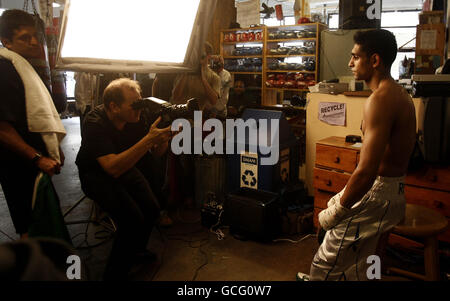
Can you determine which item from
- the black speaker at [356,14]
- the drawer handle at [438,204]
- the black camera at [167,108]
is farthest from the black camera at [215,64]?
the drawer handle at [438,204]

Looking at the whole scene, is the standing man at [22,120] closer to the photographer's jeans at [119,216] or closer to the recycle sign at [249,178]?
the photographer's jeans at [119,216]

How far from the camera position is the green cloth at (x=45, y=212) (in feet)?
5.41

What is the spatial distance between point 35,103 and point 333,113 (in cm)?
242

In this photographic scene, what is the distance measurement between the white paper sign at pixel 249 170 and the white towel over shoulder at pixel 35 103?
176cm

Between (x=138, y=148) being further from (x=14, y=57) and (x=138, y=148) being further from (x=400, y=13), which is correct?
(x=400, y=13)

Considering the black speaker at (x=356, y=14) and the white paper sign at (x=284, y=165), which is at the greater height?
the black speaker at (x=356, y=14)

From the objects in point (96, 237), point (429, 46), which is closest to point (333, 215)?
point (96, 237)

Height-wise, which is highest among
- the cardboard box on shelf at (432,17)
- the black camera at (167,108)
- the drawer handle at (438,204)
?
the cardboard box on shelf at (432,17)

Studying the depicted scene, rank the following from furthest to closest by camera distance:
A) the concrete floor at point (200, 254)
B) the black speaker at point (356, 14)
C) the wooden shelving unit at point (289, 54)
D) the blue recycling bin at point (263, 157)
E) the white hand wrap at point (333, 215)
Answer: the wooden shelving unit at point (289, 54) < the black speaker at point (356, 14) < the blue recycling bin at point (263, 157) < the concrete floor at point (200, 254) < the white hand wrap at point (333, 215)

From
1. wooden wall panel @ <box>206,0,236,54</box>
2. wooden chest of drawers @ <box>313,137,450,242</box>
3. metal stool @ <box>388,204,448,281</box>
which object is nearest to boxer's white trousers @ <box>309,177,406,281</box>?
metal stool @ <box>388,204,448,281</box>

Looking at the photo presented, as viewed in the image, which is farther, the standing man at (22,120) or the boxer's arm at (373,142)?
the standing man at (22,120)

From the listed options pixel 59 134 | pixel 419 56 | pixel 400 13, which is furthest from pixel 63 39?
pixel 400 13

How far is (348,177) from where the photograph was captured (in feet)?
8.95

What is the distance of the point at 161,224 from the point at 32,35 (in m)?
1.86
